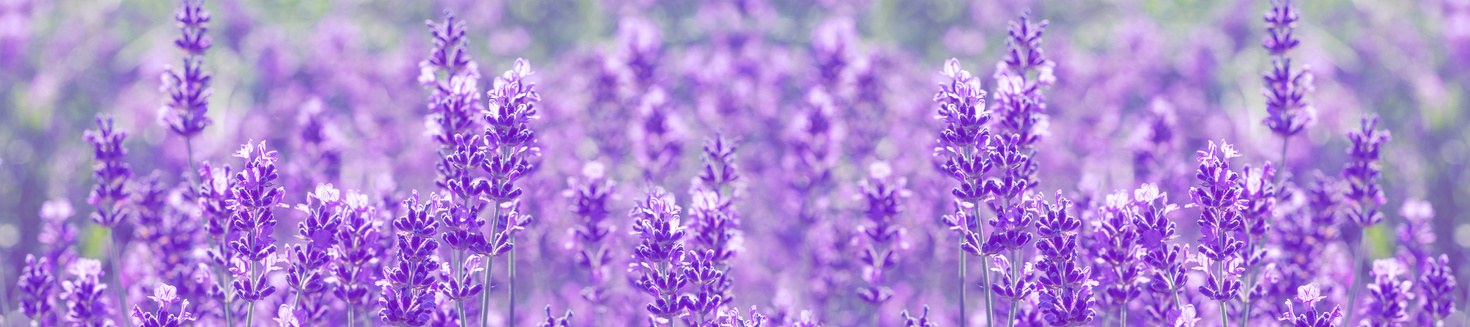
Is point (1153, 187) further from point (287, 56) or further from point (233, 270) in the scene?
point (287, 56)

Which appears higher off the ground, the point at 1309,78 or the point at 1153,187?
the point at 1309,78

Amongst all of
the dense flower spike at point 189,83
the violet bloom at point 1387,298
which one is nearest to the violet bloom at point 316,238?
the dense flower spike at point 189,83

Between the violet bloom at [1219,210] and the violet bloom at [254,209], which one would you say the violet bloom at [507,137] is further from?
the violet bloom at [1219,210]

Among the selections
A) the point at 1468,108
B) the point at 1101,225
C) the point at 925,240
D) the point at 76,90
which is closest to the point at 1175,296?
the point at 1101,225

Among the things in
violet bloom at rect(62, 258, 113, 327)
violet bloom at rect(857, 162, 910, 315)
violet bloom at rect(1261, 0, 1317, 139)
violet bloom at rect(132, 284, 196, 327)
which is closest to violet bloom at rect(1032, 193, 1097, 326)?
violet bloom at rect(857, 162, 910, 315)

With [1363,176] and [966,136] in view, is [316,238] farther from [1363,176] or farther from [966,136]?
[1363,176]

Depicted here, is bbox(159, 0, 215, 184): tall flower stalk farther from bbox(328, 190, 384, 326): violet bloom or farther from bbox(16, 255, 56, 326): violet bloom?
bbox(328, 190, 384, 326): violet bloom

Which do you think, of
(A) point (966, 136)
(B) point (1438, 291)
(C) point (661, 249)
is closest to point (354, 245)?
(C) point (661, 249)
